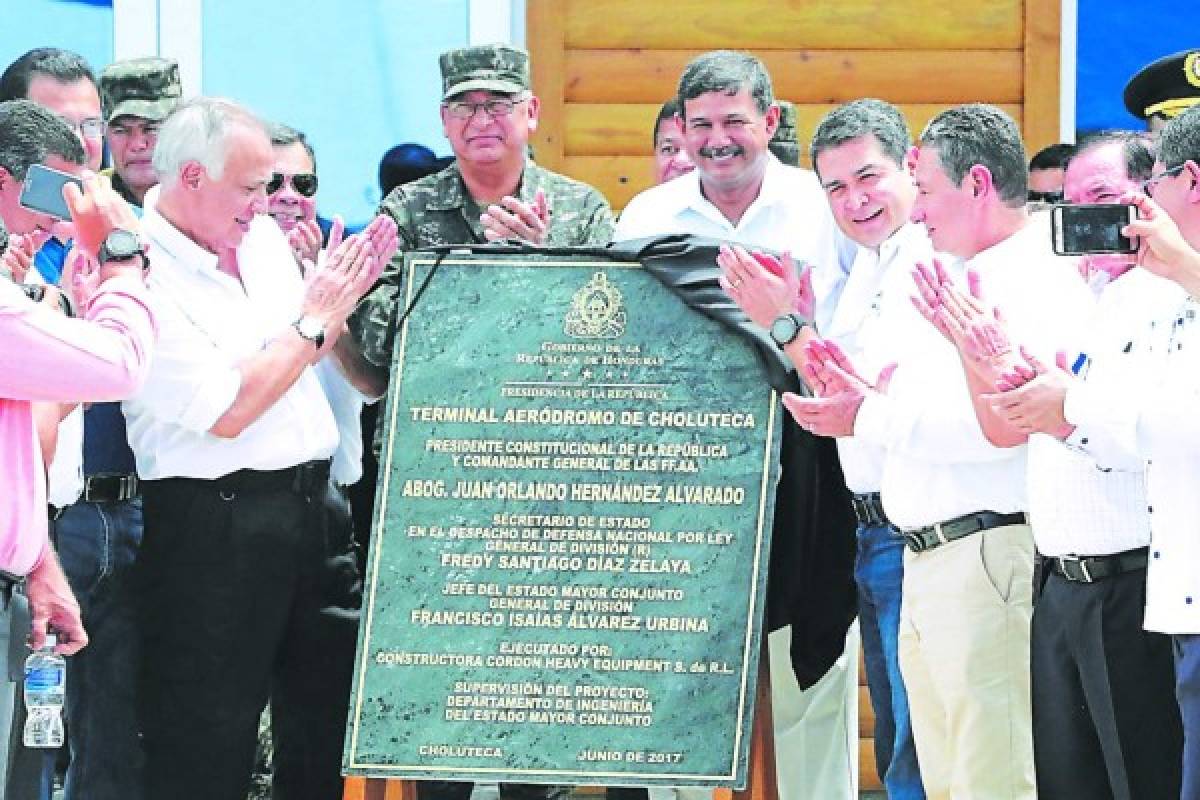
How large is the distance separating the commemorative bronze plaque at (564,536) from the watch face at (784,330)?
9cm

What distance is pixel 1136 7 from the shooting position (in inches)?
300

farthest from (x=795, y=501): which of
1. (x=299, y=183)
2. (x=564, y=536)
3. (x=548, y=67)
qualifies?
(x=548, y=67)

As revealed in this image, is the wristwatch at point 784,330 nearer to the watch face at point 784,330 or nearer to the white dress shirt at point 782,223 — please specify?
the watch face at point 784,330

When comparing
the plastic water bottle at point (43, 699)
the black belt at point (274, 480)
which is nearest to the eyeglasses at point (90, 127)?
the black belt at point (274, 480)

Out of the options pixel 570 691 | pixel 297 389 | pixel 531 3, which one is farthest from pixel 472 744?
pixel 531 3

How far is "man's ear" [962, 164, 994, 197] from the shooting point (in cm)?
500

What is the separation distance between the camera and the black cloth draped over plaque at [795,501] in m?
5.11

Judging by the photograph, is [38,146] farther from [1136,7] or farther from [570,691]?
[1136,7]

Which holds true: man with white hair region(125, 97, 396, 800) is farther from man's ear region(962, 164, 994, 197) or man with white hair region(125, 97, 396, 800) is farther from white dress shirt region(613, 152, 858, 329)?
man's ear region(962, 164, 994, 197)

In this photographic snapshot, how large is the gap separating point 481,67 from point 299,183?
0.67 meters

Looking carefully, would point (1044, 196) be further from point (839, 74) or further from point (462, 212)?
point (462, 212)

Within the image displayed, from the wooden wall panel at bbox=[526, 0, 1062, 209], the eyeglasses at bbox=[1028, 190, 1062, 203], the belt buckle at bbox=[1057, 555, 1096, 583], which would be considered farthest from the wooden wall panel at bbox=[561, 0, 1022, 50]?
the belt buckle at bbox=[1057, 555, 1096, 583]

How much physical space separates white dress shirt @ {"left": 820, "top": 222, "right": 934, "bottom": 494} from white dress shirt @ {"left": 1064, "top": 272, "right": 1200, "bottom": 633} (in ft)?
3.04

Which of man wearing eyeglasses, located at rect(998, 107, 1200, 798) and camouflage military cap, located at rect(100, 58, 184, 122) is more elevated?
camouflage military cap, located at rect(100, 58, 184, 122)
